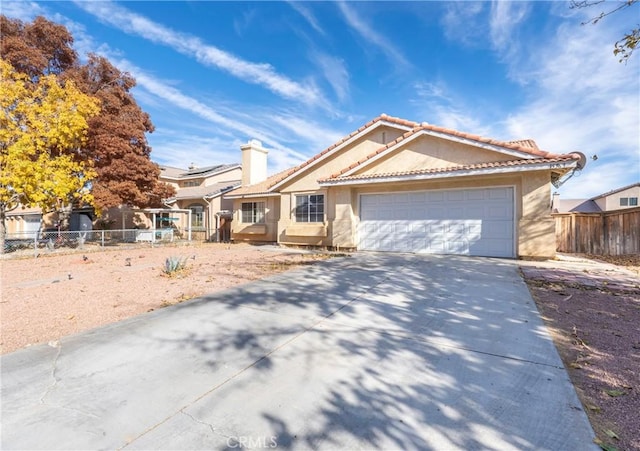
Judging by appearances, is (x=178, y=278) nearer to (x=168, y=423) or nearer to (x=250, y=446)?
(x=168, y=423)

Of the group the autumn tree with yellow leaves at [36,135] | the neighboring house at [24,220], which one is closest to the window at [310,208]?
the autumn tree with yellow leaves at [36,135]

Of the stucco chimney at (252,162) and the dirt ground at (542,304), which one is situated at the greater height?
the stucco chimney at (252,162)

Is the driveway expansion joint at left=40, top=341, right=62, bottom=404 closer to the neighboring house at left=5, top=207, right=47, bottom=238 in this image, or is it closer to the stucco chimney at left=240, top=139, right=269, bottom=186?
the stucco chimney at left=240, top=139, right=269, bottom=186

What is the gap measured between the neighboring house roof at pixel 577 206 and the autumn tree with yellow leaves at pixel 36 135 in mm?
43573

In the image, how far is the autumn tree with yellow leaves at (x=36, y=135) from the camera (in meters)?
12.4

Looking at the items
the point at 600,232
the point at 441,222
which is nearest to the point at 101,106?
the point at 441,222

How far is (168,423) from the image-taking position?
2.27m

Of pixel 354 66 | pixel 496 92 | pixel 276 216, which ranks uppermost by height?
pixel 354 66

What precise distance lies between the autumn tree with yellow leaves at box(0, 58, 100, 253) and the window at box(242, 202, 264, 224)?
27.7 ft

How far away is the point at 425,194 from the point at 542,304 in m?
7.03

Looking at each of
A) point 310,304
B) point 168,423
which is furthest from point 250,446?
point 310,304

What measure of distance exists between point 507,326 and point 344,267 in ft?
16.2

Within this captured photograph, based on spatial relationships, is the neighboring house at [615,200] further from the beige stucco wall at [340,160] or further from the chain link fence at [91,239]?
the chain link fence at [91,239]

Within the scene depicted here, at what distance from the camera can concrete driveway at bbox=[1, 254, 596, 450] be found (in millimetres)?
2125
